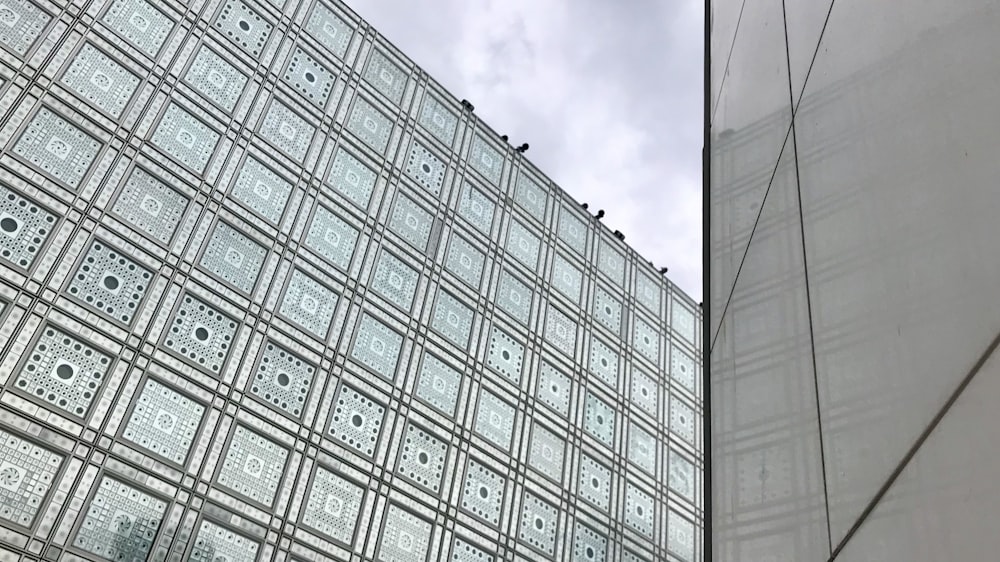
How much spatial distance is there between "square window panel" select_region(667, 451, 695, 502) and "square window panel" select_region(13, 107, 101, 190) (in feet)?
47.4

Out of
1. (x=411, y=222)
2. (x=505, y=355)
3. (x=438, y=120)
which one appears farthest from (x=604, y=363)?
(x=438, y=120)

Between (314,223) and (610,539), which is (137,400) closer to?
(314,223)

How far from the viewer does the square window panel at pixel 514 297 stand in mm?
19609

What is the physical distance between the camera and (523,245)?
2092 cm

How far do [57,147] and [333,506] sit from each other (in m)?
6.85

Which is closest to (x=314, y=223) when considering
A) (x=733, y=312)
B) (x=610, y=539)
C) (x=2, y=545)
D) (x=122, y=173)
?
(x=122, y=173)

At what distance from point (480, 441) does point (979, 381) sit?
15.8 meters

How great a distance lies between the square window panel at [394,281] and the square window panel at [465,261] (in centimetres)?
118

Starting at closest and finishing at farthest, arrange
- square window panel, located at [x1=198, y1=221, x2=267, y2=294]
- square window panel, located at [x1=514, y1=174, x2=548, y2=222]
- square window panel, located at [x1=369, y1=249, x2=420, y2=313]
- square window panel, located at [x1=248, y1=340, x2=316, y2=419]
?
square window panel, located at [x1=248, y1=340, x2=316, y2=419]
square window panel, located at [x1=198, y1=221, x2=267, y2=294]
square window panel, located at [x1=369, y1=249, x2=420, y2=313]
square window panel, located at [x1=514, y1=174, x2=548, y2=222]

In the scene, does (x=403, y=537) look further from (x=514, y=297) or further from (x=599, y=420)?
(x=599, y=420)

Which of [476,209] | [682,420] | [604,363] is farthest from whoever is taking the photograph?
[682,420]

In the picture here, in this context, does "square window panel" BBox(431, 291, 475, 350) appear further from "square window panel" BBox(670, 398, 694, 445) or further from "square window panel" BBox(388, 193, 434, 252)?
"square window panel" BBox(670, 398, 694, 445)

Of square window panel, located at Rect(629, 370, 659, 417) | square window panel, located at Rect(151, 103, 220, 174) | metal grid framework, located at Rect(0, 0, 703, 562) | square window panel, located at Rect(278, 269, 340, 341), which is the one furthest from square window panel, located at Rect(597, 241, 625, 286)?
square window panel, located at Rect(151, 103, 220, 174)

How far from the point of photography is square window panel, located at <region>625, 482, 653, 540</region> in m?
19.9
